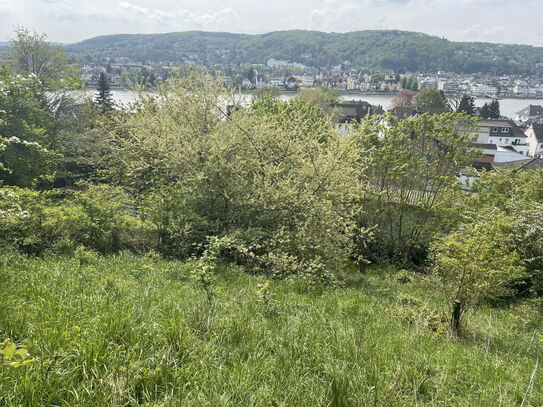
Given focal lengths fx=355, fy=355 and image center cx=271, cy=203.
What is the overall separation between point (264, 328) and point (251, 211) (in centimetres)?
614

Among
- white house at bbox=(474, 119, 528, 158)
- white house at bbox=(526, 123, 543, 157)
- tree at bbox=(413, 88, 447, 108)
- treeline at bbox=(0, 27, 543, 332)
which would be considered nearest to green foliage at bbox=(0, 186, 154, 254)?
treeline at bbox=(0, 27, 543, 332)

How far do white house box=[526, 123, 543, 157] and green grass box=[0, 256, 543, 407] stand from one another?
57973mm

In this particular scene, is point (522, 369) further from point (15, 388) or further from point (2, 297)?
point (2, 297)

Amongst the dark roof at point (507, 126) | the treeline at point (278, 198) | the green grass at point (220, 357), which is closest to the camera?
the green grass at point (220, 357)

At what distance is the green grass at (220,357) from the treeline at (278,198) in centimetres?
170

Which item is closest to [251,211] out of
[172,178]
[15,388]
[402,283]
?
[172,178]

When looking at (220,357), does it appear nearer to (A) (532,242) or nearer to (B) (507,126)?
(A) (532,242)

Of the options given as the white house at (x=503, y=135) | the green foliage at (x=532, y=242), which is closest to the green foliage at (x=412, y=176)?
the green foliage at (x=532, y=242)

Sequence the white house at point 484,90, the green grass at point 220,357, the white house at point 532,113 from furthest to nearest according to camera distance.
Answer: the white house at point 484,90
the white house at point 532,113
the green grass at point 220,357

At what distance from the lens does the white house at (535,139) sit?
50.4 metres

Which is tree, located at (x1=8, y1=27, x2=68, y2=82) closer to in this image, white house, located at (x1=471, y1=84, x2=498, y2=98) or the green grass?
the green grass

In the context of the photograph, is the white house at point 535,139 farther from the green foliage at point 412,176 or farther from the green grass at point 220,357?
the green grass at point 220,357

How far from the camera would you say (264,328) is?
11.9 ft

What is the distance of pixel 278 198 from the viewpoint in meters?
9.45
